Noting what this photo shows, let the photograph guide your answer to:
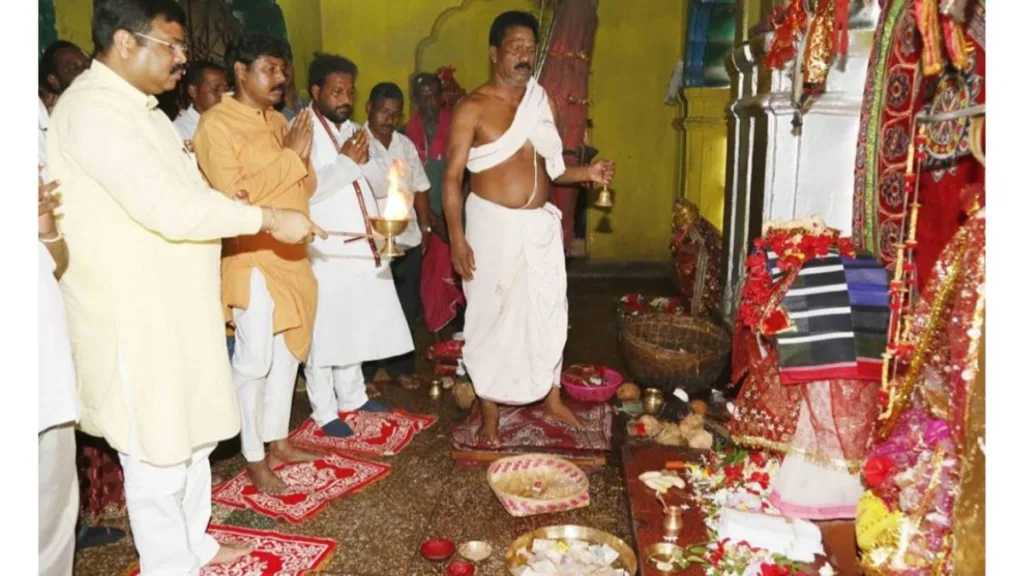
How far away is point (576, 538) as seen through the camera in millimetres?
3314

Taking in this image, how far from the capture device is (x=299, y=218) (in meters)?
2.98

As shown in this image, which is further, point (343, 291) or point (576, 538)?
point (343, 291)

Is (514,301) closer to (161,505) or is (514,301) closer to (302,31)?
(161,505)

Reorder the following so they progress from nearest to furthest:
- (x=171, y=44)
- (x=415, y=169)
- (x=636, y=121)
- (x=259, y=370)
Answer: (x=171, y=44) < (x=259, y=370) < (x=415, y=169) < (x=636, y=121)

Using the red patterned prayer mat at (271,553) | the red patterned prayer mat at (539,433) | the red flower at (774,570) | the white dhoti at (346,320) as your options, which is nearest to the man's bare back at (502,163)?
the white dhoti at (346,320)

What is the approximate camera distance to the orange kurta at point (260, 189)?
3.55 m

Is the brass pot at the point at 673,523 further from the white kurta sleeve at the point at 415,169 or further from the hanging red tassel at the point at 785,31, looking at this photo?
the white kurta sleeve at the point at 415,169

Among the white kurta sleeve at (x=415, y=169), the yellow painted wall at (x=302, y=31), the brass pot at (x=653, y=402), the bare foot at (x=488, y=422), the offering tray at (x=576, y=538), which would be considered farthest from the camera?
the yellow painted wall at (x=302, y=31)

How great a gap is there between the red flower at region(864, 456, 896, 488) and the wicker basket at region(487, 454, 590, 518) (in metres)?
1.46

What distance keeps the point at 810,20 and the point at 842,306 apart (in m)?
1.68

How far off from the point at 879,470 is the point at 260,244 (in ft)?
9.51

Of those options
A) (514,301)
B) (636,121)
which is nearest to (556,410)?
(514,301)

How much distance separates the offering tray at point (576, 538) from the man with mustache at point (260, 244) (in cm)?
145

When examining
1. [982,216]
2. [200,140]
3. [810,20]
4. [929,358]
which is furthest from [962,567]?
[200,140]
